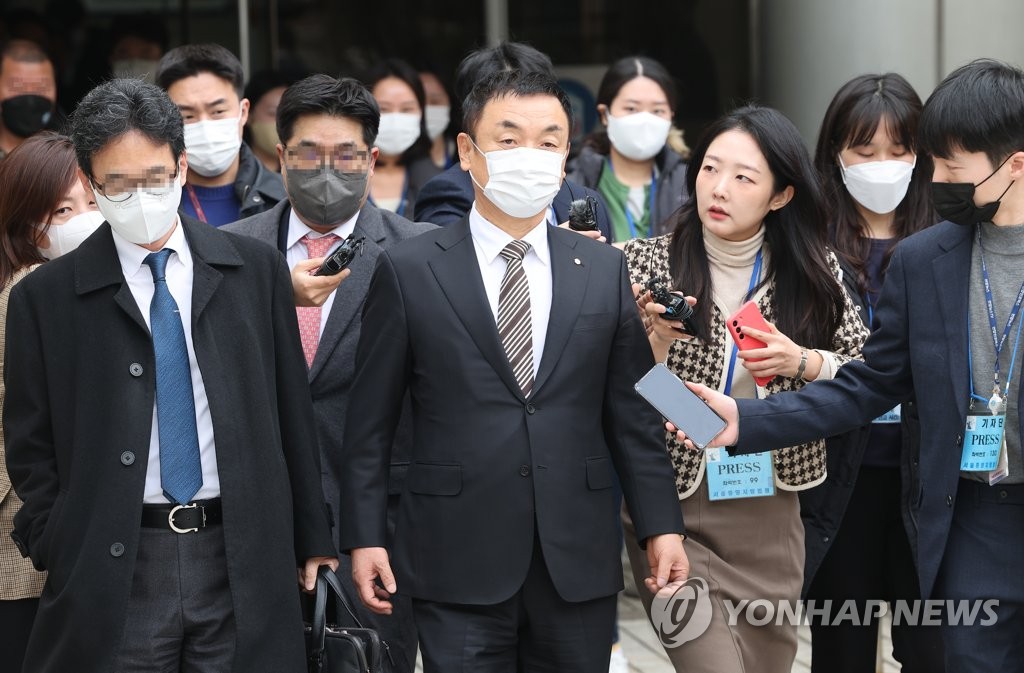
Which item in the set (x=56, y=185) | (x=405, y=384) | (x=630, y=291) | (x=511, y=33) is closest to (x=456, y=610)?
(x=405, y=384)

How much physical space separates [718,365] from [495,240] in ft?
2.95

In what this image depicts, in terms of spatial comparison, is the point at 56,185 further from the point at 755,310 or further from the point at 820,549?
the point at 820,549

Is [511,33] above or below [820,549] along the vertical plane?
above

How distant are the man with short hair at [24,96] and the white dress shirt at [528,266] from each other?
3.57 meters

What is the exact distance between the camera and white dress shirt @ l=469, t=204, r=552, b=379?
3988 millimetres

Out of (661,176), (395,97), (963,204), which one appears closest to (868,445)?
(963,204)

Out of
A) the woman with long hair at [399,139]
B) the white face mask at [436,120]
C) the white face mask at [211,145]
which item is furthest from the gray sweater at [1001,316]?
the white face mask at [436,120]

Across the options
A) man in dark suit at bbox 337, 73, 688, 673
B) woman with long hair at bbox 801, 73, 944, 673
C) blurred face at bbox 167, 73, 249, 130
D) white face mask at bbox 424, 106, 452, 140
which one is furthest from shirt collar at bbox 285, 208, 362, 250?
white face mask at bbox 424, 106, 452, 140

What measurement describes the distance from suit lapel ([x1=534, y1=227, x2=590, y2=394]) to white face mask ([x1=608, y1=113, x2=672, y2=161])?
8.02ft

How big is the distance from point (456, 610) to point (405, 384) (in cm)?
64

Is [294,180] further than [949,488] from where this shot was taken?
Yes

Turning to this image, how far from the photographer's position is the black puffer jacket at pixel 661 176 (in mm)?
6414

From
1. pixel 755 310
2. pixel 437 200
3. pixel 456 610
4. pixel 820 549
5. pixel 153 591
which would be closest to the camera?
pixel 153 591

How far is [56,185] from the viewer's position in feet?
14.5
